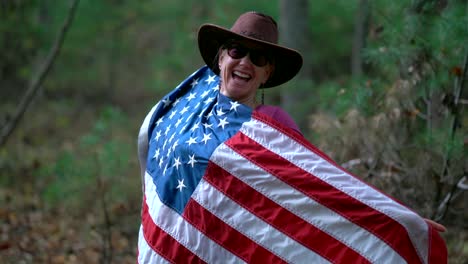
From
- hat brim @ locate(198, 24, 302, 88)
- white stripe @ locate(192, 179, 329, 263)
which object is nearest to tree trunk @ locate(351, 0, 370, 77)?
hat brim @ locate(198, 24, 302, 88)

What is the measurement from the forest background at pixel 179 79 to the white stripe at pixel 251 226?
1421 millimetres

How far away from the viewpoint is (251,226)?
2844 mm

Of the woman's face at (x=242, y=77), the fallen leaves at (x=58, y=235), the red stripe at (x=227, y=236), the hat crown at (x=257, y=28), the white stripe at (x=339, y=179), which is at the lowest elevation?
the fallen leaves at (x=58, y=235)

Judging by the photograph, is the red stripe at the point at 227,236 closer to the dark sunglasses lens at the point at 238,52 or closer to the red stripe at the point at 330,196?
the red stripe at the point at 330,196

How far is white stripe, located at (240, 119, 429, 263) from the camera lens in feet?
8.63

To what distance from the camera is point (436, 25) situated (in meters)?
4.04

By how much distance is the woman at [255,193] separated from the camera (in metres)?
2.70

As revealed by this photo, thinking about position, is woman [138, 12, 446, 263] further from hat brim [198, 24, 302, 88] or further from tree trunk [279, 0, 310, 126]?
tree trunk [279, 0, 310, 126]

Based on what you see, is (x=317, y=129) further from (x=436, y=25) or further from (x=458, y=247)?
(x=458, y=247)

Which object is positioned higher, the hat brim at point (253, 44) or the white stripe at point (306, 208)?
the hat brim at point (253, 44)

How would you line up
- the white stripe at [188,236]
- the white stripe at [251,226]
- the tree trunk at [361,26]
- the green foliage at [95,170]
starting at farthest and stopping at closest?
the green foliage at [95,170] < the tree trunk at [361,26] < the white stripe at [188,236] < the white stripe at [251,226]

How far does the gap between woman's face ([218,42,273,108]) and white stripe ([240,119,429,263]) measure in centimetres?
18

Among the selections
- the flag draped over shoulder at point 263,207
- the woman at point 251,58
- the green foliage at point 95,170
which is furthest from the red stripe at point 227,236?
the green foliage at point 95,170

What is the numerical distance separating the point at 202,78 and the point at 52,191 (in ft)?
14.2
